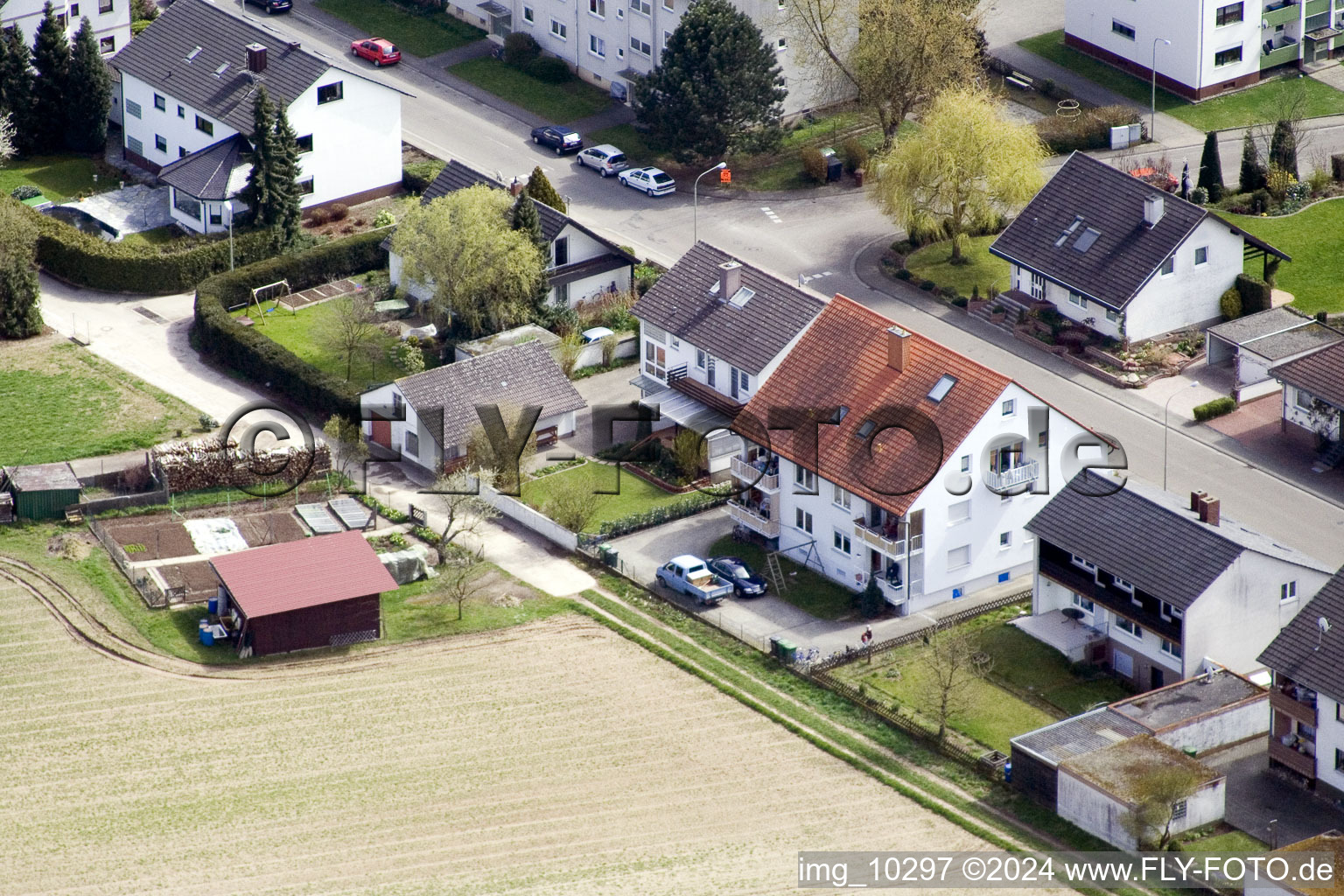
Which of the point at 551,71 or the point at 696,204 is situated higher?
the point at 551,71

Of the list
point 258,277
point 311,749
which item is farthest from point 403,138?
point 311,749

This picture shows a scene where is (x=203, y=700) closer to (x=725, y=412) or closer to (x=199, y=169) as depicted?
(x=725, y=412)

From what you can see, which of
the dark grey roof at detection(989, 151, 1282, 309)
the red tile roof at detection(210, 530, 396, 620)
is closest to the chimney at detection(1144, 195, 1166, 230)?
the dark grey roof at detection(989, 151, 1282, 309)

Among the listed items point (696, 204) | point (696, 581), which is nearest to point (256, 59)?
point (696, 204)

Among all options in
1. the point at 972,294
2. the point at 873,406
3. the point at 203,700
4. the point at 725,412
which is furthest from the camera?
the point at 972,294

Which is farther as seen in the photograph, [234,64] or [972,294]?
[234,64]

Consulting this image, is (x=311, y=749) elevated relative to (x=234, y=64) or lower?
lower

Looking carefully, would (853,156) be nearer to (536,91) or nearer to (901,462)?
(536,91)
